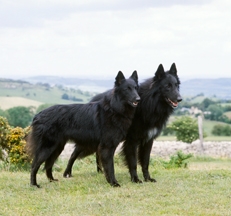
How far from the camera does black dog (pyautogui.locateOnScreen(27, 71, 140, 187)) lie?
812 centimetres

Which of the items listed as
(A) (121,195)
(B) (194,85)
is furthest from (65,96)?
(A) (121,195)

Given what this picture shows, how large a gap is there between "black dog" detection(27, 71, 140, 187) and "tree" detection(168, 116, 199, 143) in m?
20.5

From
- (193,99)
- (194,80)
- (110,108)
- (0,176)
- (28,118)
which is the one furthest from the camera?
(194,80)

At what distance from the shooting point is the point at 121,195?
7.29 m

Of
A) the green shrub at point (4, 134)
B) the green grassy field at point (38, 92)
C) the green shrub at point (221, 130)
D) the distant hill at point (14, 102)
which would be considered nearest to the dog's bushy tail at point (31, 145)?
the green shrub at point (4, 134)

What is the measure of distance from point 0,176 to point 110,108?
10.1ft

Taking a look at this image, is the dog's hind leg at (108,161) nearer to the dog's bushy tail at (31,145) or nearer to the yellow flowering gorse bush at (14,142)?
the dog's bushy tail at (31,145)

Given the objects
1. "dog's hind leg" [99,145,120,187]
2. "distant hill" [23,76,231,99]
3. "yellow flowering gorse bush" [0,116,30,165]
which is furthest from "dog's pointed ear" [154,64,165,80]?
"distant hill" [23,76,231,99]

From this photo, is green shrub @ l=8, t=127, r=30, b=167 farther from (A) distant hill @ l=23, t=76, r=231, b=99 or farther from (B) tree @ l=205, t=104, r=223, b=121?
(A) distant hill @ l=23, t=76, r=231, b=99

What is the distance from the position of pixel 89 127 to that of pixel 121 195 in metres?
1.63

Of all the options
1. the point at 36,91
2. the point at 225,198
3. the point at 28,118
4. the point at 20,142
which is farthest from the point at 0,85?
the point at 225,198

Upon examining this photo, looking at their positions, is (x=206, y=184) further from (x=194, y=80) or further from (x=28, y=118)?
(x=194, y=80)

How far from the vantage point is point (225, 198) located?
7082 millimetres

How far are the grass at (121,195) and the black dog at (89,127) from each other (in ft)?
1.73
